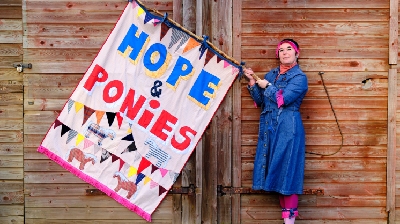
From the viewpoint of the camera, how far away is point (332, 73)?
4781 millimetres

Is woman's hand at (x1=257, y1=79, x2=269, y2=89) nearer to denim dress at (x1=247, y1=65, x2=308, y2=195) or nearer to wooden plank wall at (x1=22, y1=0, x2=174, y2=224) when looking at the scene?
denim dress at (x1=247, y1=65, x2=308, y2=195)

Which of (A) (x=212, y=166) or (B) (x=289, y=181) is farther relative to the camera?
(A) (x=212, y=166)

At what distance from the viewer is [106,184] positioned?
4.75 meters

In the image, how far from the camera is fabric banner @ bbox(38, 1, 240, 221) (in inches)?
183

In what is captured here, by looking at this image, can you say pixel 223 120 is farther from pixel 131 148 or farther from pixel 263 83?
pixel 131 148

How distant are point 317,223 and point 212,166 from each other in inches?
49.5

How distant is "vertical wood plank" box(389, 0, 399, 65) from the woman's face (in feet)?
3.51

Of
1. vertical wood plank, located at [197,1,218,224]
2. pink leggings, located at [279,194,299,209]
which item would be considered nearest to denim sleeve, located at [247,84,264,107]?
vertical wood plank, located at [197,1,218,224]

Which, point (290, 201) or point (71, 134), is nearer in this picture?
point (290, 201)

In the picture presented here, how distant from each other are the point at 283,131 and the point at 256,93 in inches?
18.4

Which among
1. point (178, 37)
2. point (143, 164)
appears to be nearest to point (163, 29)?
point (178, 37)

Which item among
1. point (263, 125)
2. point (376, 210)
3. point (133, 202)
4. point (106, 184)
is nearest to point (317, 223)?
point (376, 210)

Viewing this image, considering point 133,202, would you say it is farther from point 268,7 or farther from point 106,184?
point 268,7

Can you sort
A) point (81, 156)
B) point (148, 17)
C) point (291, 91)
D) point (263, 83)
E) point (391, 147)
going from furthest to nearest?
point (391, 147) < point (81, 156) < point (148, 17) < point (263, 83) < point (291, 91)
